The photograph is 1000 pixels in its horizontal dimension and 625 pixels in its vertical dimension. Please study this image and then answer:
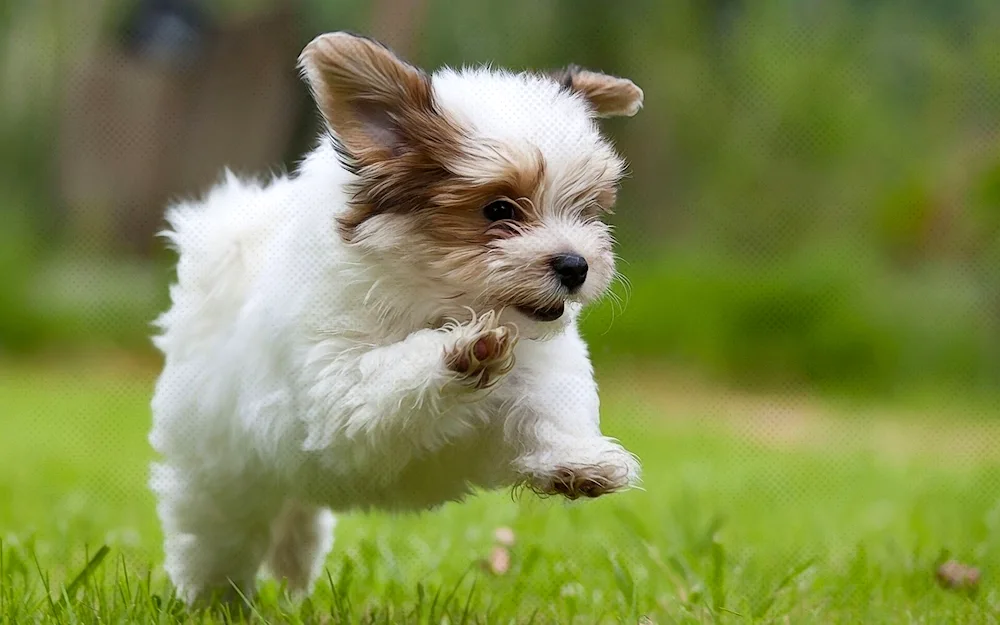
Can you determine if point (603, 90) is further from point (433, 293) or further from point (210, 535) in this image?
point (210, 535)

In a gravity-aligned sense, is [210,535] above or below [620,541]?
above

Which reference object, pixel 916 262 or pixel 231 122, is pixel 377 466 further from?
pixel 231 122

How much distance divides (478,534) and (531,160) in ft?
7.61

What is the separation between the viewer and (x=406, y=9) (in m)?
11.4

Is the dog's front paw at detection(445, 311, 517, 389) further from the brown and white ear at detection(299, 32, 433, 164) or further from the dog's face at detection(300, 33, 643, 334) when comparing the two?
the brown and white ear at detection(299, 32, 433, 164)

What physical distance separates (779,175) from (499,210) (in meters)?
9.40

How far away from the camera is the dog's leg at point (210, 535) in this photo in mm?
3637

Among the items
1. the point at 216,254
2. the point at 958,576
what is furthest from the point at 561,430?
the point at 958,576

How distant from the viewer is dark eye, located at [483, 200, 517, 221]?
291 cm

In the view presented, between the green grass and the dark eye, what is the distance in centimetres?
71

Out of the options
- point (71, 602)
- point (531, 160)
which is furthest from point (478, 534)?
point (531, 160)

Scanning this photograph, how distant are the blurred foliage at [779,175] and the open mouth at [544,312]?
7252 millimetres

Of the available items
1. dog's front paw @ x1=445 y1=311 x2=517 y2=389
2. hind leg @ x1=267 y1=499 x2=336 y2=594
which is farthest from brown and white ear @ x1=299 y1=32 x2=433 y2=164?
hind leg @ x1=267 y1=499 x2=336 y2=594

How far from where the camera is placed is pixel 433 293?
2979mm
